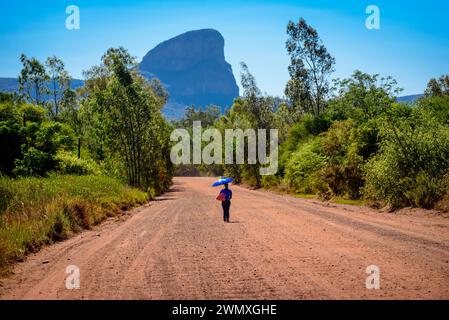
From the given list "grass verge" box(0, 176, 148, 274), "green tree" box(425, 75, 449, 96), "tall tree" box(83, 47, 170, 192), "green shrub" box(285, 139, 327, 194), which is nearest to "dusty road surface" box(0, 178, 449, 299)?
"grass verge" box(0, 176, 148, 274)

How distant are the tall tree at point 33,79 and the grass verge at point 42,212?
159ft

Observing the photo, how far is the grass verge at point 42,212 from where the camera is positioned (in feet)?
36.2

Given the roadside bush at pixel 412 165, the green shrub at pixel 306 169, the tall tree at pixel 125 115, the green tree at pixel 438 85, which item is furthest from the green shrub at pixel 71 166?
the green tree at pixel 438 85

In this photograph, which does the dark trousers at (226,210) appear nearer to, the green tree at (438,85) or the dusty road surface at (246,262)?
the dusty road surface at (246,262)

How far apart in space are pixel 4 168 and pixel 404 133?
80.9 ft

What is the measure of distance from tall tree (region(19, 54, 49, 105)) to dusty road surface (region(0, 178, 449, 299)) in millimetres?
56581

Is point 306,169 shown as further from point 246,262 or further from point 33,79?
point 33,79

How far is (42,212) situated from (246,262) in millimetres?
8443

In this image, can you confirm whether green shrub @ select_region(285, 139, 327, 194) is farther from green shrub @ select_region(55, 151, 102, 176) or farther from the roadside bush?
green shrub @ select_region(55, 151, 102, 176)

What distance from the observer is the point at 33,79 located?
212ft

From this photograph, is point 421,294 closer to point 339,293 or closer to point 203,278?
point 339,293

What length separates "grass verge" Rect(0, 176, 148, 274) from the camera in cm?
1105

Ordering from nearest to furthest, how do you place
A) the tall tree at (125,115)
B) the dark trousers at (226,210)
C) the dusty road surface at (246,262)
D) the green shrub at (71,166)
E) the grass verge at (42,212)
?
the dusty road surface at (246,262) → the grass verge at (42,212) → the dark trousers at (226,210) → the green shrub at (71,166) → the tall tree at (125,115)
